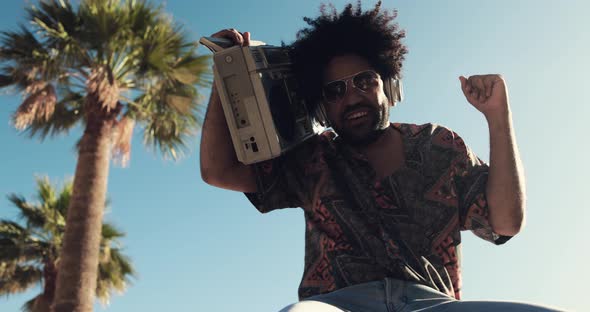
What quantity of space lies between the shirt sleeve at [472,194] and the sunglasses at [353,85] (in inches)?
17.6

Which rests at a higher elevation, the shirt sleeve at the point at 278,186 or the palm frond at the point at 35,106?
the palm frond at the point at 35,106

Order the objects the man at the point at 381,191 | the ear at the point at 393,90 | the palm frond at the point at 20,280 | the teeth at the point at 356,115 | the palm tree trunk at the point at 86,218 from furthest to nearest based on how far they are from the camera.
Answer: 1. the palm frond at the point at 20,280
2. the palm tree trunk at the point at 86,218
3. the ear at the point at 393,90
4. the teeth at the point at 356,115
5. the man at the point at 381,191

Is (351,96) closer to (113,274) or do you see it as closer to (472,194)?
(472,194)

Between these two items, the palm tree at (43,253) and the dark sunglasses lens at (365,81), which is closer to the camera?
the dark sunglasses lens at (365,81)

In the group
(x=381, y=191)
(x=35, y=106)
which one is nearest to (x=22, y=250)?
(x=35, y=106)

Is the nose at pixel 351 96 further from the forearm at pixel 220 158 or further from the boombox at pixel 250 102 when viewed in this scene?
the forearm at pixel 220 158

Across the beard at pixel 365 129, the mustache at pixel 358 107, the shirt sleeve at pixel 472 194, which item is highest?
the mustache at pixel 358 107

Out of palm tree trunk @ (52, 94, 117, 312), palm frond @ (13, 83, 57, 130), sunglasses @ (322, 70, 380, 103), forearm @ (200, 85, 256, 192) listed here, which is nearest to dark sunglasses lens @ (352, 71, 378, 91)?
sunglasses @ (322, 70, 380, 103)

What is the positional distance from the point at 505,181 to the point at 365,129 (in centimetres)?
57

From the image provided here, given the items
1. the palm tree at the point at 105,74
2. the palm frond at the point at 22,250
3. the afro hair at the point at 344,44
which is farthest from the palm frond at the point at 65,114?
the afro hair at the point at 344,44

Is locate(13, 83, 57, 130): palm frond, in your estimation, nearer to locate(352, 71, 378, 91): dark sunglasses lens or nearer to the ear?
the ear

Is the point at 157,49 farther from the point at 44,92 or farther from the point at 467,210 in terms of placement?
the point at 467,210

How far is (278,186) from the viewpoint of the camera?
7.11ft

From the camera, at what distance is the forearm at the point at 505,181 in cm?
191
